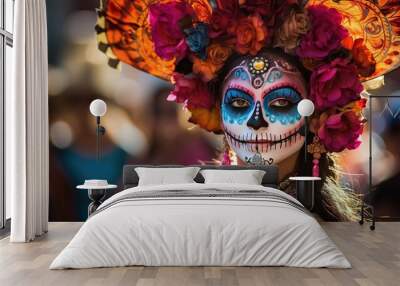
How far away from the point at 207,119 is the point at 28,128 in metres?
2.22

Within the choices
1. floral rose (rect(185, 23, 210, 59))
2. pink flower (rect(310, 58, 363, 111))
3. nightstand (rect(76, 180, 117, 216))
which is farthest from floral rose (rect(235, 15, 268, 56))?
nightstand (rect(76, 180, 117, 216))

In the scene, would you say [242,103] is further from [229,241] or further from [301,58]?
[229,241]

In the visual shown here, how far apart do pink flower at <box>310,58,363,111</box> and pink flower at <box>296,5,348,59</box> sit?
0.18 metres

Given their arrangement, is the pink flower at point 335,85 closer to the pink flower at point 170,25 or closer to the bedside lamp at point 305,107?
the bedside lamp at point 305,107

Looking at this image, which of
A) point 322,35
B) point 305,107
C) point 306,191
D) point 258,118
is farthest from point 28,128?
point 322,35

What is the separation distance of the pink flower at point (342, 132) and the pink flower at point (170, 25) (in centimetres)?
194

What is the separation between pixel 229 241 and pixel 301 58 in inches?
128

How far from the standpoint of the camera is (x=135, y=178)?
685 cm

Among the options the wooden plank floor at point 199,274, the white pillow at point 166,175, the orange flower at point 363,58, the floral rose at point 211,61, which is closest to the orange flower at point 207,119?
the floral rose at point 211,61

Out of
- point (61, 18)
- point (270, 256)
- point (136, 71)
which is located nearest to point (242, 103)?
point (136, 71)

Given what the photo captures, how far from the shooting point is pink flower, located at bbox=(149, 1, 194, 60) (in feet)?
22.9

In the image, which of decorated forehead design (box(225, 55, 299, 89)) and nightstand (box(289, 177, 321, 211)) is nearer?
nightstand (box(289, 177, 321, 211))

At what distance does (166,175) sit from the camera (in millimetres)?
6496

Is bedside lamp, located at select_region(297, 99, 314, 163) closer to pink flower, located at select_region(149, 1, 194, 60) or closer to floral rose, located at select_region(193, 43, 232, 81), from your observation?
floral rose, located at select_region(193, 43, 232, 81)
